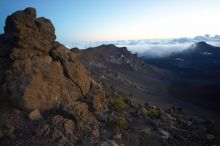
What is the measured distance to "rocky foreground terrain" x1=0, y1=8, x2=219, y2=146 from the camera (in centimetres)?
1745

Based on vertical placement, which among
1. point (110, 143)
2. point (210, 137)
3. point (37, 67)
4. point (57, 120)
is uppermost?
point (37, 67)

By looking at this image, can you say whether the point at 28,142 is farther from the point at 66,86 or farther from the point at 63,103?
the point at 66,86

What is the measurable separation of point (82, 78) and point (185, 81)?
4997 inches

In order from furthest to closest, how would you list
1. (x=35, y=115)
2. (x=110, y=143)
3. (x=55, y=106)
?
1. (x=55, y=106)
2. (x=35, y=115)
3. (x=110, y=143)

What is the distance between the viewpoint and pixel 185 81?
14325cm

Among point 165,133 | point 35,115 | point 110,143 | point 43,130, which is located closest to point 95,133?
point 110,143

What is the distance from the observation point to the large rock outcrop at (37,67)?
1848cm

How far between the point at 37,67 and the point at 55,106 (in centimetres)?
270

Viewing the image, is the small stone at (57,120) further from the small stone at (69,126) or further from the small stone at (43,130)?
the small stone at (43,130)

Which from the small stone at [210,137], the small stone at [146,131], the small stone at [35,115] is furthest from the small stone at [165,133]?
the small stone at [35,115]

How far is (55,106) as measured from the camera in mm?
19375

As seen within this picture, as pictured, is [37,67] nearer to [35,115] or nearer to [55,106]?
[55,106]

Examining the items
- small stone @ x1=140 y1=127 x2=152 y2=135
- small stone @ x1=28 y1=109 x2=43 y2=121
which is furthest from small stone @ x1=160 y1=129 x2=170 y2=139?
small stone @ x1=28 y1=109 x2=43 y2=121

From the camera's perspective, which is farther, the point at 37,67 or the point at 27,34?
the point at 27,34
